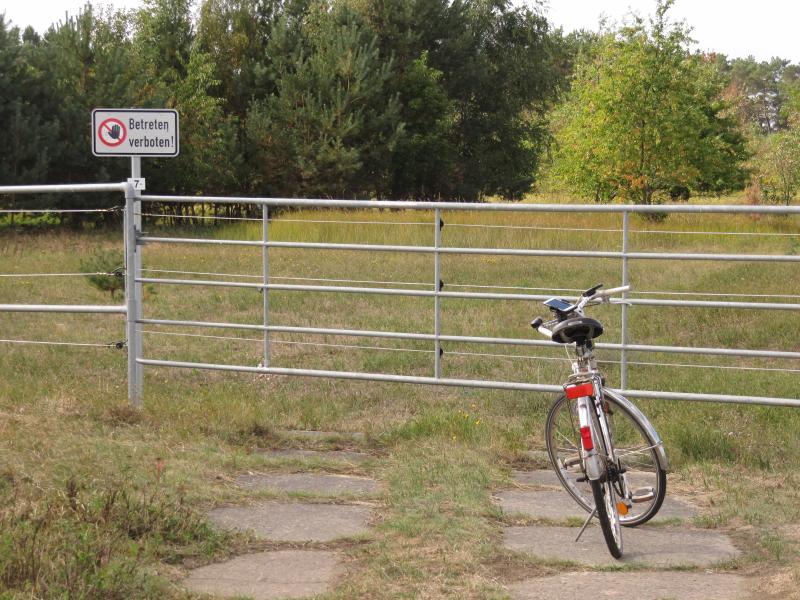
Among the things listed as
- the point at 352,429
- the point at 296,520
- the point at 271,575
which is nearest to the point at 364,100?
the point at 352,429

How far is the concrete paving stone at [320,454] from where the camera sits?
24.9 ft

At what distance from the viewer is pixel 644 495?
19.1 ft

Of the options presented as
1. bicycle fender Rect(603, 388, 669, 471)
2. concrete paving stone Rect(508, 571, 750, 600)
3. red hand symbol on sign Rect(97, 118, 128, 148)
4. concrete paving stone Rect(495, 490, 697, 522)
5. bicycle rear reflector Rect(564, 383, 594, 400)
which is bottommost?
concrete paving stone Rect(495, 490, 697, 522)

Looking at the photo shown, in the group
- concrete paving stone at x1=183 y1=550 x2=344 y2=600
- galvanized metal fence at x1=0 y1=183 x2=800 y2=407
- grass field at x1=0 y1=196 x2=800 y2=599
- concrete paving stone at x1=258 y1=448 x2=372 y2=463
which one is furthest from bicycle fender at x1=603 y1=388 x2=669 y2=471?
concrete paving stone at x1=258 y1=448 x2=372 y2=463

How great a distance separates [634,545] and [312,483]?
207cm

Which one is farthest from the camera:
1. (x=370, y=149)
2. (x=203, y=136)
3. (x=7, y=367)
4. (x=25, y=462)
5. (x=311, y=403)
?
(x=370, y=149)

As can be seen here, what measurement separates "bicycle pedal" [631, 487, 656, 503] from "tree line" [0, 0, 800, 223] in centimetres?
2772

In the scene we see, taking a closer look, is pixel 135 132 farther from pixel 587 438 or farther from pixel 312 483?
pixel 587 438

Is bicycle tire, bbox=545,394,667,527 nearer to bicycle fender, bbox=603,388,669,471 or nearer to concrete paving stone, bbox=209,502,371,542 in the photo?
bicycle fender, bbox=603,388,669,471

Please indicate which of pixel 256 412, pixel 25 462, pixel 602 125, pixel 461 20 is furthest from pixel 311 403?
pixel 461 20

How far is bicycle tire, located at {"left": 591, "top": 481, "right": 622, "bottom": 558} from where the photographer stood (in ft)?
17.5

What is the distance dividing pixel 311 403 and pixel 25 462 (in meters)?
2.82

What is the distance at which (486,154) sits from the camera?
50938 mm

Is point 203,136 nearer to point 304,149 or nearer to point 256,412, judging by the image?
point 304,149
